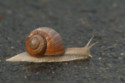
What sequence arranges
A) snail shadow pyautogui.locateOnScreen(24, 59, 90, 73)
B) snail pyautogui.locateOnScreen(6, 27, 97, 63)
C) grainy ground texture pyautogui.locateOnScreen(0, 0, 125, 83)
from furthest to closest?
snail pyautogui.locateOnScreen(6, 27, 97, 63) < snail shadow pyautogui.locateOnScreen(24, 59, 90, 73) < grainy ground texture pyautogui.locateOnScreen(0, 0, 125, 83)

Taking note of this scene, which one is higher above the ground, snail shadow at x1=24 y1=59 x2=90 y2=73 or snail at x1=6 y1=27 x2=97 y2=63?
snail at x1=6 y1=27 x2=97 y2=63

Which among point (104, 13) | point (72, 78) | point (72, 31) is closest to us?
point (72, 78)

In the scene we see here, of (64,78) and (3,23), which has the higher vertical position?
(3,23)

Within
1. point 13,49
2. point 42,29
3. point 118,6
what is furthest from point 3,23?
point 118,6

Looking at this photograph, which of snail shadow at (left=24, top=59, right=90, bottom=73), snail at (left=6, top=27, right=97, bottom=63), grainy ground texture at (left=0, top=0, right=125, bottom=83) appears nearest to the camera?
grainy ground texture at (left=0, top=0, right=125, bottom=83)

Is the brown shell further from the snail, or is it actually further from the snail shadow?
the snail shadow

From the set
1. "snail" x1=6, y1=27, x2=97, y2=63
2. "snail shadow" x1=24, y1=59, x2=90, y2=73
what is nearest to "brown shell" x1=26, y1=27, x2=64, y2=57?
"snail" x1=6, y1=27, x2=97, y2=63

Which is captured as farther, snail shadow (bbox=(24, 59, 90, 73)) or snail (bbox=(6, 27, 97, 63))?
snail (bbox=(6, 27, 97, 63))

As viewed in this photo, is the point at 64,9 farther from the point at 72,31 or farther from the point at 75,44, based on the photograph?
the point at 75,44
